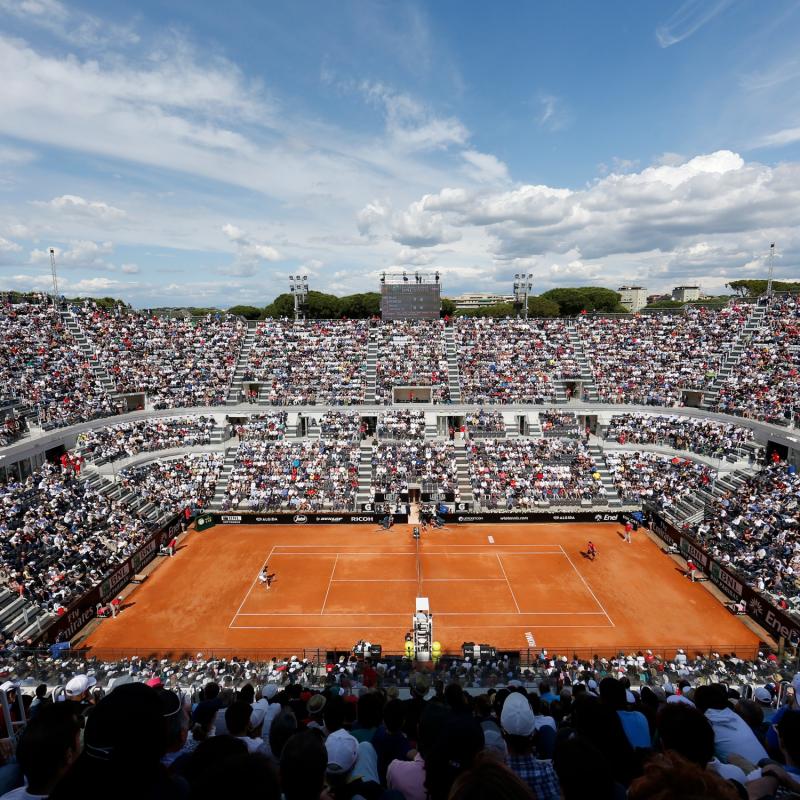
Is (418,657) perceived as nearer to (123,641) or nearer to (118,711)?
(123,641)

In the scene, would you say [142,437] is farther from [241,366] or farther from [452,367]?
[452,367]

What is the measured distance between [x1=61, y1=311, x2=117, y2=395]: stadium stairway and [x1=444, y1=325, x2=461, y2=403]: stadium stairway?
30.5 metres

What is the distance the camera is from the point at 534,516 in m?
36.2

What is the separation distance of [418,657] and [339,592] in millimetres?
7989

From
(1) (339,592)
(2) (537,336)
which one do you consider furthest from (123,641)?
(2) (537,336)

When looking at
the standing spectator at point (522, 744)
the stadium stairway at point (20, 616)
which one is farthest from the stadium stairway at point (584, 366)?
the standing spectator at point (522, 744)

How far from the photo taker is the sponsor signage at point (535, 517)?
36.1 meters

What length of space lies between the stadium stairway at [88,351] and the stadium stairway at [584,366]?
43199mm

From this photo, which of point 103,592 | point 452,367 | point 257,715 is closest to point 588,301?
point 452,367

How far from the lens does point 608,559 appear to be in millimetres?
30781

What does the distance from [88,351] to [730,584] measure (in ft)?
172

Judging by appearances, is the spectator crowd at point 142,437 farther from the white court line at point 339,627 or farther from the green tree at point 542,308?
the green tree at point 542,308

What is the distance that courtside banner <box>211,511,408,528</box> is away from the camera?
36.2 metres

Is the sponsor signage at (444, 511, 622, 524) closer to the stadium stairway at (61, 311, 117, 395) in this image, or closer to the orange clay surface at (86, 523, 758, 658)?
the orange clay surface at (86, 523, 758, 658)
